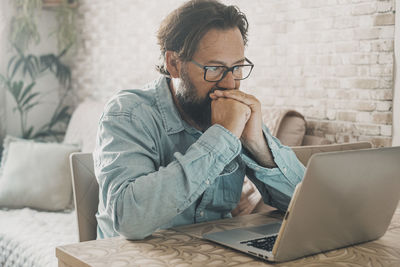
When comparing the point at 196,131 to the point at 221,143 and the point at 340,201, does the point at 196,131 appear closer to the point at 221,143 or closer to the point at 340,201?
the point at 221,143

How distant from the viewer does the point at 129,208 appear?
1.24 metres

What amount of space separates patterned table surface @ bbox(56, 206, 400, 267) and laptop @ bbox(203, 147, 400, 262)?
0.02m

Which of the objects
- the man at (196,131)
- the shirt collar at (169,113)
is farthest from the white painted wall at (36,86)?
the shirt collar at (169,113)

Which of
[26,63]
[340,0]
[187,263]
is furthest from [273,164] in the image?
[26,63]

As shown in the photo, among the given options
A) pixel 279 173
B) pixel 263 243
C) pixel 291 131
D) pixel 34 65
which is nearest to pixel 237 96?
pixel 279 173

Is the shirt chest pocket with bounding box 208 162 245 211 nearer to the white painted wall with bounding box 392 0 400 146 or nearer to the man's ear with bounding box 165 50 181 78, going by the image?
the man's ear with bounding box 165 50 181 78

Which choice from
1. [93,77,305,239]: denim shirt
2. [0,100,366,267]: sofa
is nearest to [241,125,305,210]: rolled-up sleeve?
[93,77,305,239]: denim shirt

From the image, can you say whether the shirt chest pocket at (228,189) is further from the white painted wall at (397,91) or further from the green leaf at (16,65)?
the green leaf at (16,65)

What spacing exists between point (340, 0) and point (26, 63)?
2741mm

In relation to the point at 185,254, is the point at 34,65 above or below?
above

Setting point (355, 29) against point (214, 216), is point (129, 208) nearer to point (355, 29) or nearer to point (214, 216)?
point (214, 216)

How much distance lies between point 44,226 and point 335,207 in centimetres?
210

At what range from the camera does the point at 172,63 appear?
1.67m

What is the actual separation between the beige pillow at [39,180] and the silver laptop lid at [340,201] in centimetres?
226
